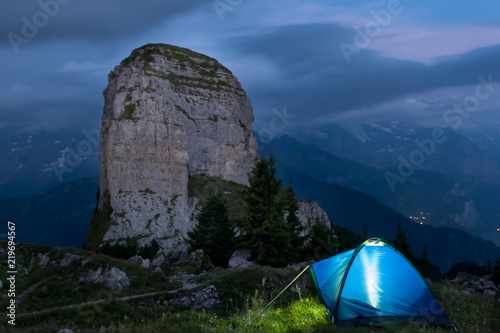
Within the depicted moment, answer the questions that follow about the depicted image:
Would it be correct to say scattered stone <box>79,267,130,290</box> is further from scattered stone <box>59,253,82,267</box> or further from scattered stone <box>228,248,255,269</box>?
scattered stone <box>228,248,255,269</box>

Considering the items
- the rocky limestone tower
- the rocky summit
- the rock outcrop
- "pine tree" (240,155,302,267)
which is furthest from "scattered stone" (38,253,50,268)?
the rock outcrop

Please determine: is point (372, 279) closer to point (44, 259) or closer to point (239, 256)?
point (239, 256)

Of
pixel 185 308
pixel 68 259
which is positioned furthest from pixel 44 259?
pixel 185 308

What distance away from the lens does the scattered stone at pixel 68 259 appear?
27759 millimetres

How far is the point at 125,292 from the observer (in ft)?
78.8

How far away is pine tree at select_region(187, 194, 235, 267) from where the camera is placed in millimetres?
40375

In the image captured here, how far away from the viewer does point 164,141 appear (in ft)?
321

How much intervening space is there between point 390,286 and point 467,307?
323cm

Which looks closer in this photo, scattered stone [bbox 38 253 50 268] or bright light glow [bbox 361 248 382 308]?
→ bright light glow [bbox 361 248 382 308]

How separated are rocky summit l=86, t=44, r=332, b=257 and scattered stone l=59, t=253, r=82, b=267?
4289 centimetres

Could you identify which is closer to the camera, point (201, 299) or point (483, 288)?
point (483, 288)

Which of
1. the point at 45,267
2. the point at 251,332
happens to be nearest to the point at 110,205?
the point at 45,267

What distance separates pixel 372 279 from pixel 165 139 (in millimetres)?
91730

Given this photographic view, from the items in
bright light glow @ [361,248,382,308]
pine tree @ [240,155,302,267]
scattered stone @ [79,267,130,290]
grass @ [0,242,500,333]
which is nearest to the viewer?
grass @ [0,242,500,333]
